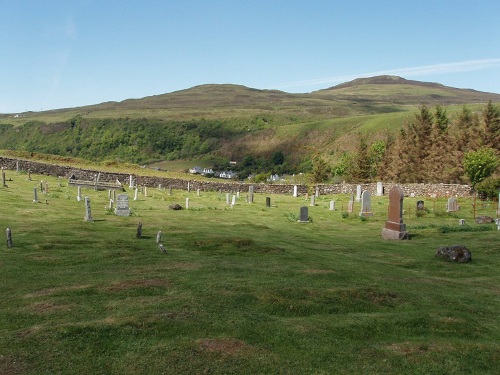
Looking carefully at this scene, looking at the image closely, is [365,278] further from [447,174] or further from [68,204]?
[447,174]

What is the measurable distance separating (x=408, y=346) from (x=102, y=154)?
173 m

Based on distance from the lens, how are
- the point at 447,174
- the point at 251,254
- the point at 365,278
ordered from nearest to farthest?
the point at 365,278 < the point at 251,254 < the point at 447,174

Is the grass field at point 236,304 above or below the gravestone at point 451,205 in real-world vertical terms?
below

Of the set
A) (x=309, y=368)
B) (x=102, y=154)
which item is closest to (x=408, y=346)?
(x=309, y=368)

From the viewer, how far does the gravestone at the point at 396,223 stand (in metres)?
24.2

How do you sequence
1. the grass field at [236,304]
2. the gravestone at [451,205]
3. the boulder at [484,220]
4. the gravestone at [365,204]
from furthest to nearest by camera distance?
1. the gravestone at [451,205]
2. the gravestone at [365,204]
3. the boulder at [484,220]
4. the grass field at [236,304]

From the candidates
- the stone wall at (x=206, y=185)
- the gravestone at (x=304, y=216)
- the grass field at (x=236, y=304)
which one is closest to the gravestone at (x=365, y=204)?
the gravestone at (x=304, y=216)

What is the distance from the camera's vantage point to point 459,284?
15.3 metres

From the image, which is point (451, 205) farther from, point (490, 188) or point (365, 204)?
point (365, 204)

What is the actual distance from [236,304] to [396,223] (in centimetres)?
1497

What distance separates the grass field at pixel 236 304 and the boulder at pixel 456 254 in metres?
0.39

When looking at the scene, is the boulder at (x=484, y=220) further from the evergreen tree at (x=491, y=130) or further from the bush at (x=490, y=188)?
the evergreen tree at (x=491, y=130)

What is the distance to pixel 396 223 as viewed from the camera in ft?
80.0

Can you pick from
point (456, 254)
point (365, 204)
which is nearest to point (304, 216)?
point (365, 204)
